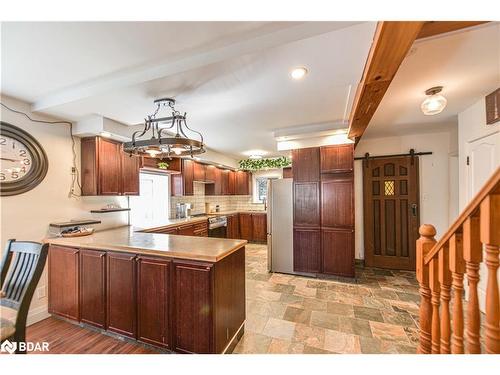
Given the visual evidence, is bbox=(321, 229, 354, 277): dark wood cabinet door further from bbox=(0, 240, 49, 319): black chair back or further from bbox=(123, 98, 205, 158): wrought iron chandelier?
bbox=(0, 240, 49, 319): black chair back

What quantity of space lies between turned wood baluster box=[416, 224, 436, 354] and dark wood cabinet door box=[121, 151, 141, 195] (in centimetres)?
341

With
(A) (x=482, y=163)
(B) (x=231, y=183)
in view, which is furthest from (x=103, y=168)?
(A) (x=482, y=163)

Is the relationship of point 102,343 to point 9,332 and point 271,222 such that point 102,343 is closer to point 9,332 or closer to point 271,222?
point 9,332

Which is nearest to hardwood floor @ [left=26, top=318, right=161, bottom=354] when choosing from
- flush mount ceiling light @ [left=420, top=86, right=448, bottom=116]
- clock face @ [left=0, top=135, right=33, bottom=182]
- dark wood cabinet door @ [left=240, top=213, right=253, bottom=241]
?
clock face @ [left=0, top=135, right=33, bottom=182]

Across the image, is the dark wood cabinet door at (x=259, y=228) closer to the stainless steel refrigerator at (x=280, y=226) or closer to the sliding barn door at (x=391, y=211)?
the stainless steel refrigerator at (x=280, y=226)

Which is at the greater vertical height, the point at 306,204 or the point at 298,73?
the point at 298,73

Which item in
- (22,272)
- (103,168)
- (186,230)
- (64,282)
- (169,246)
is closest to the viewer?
(22,272)

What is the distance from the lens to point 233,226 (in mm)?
5980

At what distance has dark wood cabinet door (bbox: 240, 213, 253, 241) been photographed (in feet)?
20.3

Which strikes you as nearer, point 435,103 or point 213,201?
point 435,103

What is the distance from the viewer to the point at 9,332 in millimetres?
1241

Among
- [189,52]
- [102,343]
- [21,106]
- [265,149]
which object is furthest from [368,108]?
[21,106]

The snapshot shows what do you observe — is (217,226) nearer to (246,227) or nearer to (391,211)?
(246,227)

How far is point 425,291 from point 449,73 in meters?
1.97
